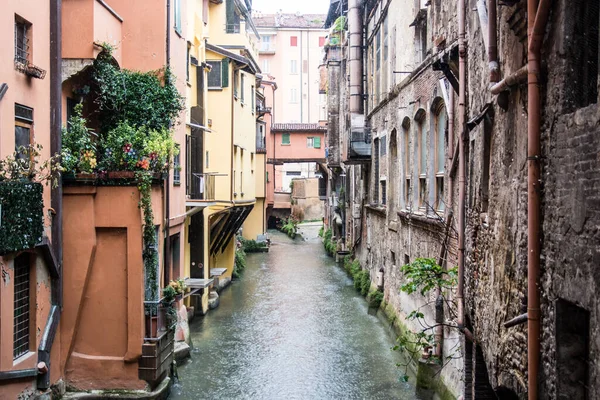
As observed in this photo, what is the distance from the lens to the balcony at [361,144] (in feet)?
84.9

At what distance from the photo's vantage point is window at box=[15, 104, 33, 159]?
1046cm

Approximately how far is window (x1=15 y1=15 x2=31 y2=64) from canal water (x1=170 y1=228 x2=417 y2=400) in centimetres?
750

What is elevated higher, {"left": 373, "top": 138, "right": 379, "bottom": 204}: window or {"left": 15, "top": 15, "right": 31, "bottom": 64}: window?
{"left": 15, "top": 15, "right": 31, "bottom": 64}: window

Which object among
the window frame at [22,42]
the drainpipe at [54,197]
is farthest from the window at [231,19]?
the window frame at [22,42]

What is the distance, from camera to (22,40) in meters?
10.8

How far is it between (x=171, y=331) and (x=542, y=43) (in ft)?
35.1

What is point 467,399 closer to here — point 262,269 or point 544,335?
point 544,335

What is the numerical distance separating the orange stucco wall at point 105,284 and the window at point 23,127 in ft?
6.86

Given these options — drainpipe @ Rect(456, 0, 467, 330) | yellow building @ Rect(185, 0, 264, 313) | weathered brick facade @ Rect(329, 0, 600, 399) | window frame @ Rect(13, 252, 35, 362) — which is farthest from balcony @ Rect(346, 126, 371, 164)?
window frame @ Rect(13, 252, 35, 362)

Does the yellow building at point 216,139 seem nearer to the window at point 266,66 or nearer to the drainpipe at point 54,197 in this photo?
the drainpipe at point 54,197

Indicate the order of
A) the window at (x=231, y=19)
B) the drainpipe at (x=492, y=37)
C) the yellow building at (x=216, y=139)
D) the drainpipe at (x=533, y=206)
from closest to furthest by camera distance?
the drainpipe at (x=533, y=206) < the drainpipe at (x=492, y=37) < the yellow building at (x=216, y=139) < the window at (x=231, y=19)

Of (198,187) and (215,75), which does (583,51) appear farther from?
(215,75)

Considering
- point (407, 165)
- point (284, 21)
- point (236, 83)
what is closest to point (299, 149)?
point (284, 21)

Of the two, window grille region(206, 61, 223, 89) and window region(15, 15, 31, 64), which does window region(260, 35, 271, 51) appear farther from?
window region(15, 15, 31, 64)
